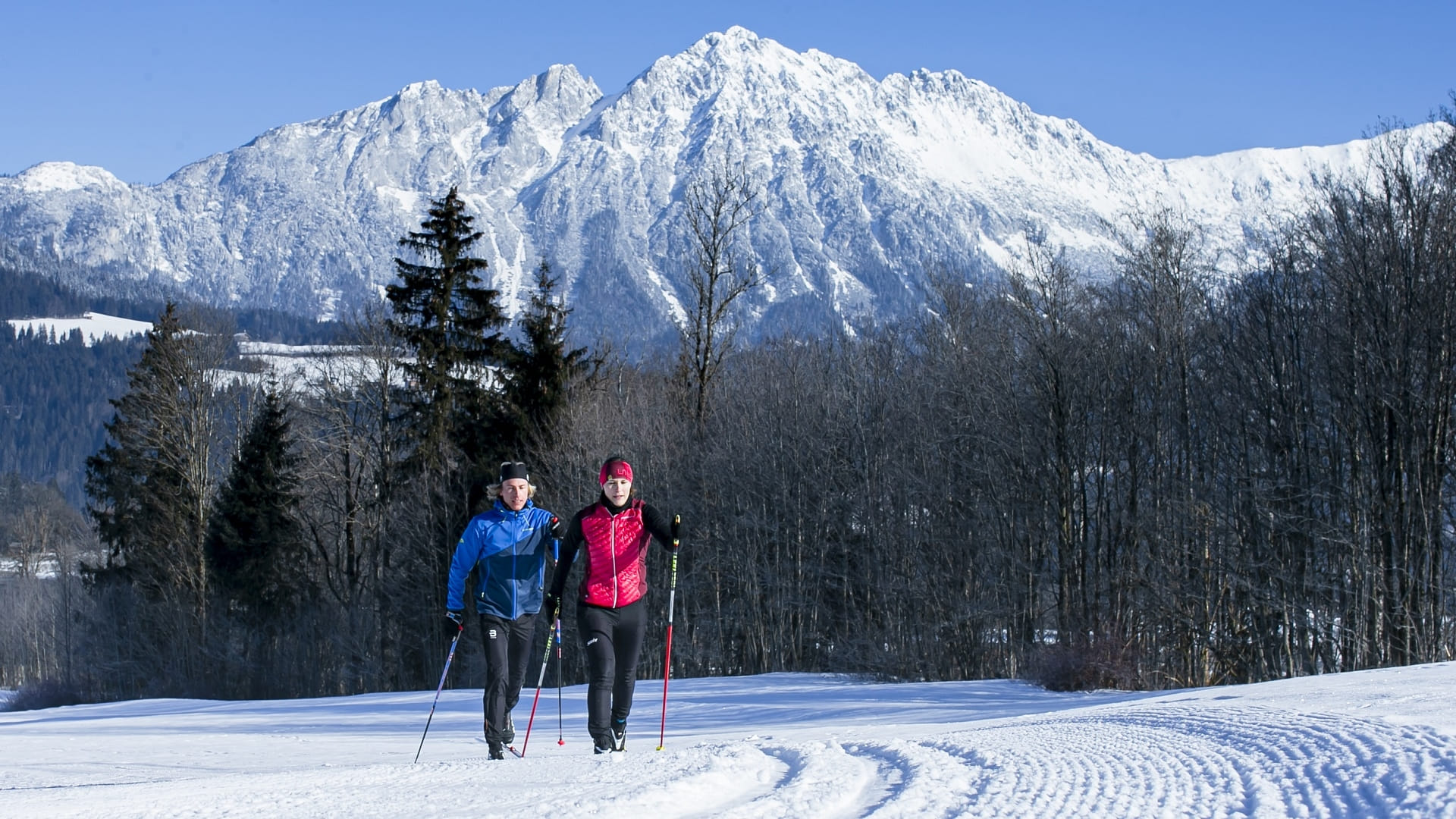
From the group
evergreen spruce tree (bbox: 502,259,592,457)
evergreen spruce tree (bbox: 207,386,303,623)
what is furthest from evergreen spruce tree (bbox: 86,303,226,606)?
evergreen spruce tree (bbox: 502,259,592,457)

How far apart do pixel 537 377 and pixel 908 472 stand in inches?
431

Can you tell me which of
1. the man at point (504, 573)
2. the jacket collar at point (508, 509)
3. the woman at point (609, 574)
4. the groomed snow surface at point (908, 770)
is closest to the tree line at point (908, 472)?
the groomed snow surface at point (908, 770)

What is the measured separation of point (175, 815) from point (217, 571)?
3594cm

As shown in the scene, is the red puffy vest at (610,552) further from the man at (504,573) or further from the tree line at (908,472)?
the tree line at (908,472)

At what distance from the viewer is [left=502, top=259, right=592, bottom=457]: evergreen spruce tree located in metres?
33.3

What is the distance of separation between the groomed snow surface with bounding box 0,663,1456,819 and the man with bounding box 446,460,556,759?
0.74 m

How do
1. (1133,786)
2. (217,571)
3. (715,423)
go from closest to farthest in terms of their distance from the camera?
(1133,786)
(715,423)
(217,571)

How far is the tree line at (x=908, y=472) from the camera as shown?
22016mm

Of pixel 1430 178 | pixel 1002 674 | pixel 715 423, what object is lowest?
pixel 1002 674

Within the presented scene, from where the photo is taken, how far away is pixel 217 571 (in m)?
37.9

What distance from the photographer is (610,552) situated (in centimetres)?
766

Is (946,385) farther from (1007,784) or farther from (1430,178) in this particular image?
(1007,784)

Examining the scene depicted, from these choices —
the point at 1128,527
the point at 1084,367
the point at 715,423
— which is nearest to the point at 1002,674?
the point at 1128,527

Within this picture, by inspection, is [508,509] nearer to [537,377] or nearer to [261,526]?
[537,377]
